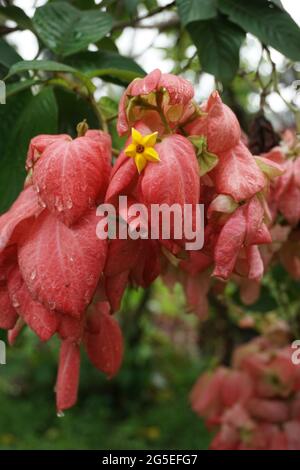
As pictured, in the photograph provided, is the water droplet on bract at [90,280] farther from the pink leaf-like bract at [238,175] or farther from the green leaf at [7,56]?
the green leaf at [7,56]

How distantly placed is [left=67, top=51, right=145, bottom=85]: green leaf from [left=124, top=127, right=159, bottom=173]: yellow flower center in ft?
0.74

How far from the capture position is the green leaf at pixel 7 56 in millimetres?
634

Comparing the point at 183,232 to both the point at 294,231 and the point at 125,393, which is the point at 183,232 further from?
the point at 125,393

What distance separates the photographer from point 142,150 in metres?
0.43

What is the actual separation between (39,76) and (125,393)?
192 centimetres

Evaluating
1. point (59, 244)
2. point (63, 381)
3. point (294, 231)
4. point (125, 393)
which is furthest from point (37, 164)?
point (125, 393)

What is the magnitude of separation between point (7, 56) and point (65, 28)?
6cm

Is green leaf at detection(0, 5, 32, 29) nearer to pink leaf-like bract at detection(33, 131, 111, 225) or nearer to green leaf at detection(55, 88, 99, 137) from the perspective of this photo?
green leaf at detection(55, 88, 99, 137)

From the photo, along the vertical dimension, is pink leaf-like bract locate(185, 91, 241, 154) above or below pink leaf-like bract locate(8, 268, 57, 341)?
above

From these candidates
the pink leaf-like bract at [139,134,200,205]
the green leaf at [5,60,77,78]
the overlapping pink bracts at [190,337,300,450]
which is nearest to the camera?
the pink leaf-like bract at [139,134,200,205]

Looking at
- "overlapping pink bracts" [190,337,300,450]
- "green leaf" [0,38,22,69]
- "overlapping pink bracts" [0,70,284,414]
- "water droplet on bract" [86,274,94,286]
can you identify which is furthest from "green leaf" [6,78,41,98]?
"overlapping pink bracts" [190,337,300,450]

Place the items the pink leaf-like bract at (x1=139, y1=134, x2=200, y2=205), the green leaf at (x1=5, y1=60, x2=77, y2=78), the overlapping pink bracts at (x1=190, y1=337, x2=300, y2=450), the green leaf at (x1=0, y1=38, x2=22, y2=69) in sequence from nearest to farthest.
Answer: the pink leaf-like bract at (x1=139, y1=134, x2=200, y2=205) < the green leaf at (x1=5, y1=60, x2=77, y2=78) < the green leaf at (x1=0, y1=38, x2=22, y2=69) < the overlapping pink bracts at (x1=190, y1=337, x2=300, y2=450)

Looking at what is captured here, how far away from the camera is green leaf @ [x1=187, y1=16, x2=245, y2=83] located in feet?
2.23
